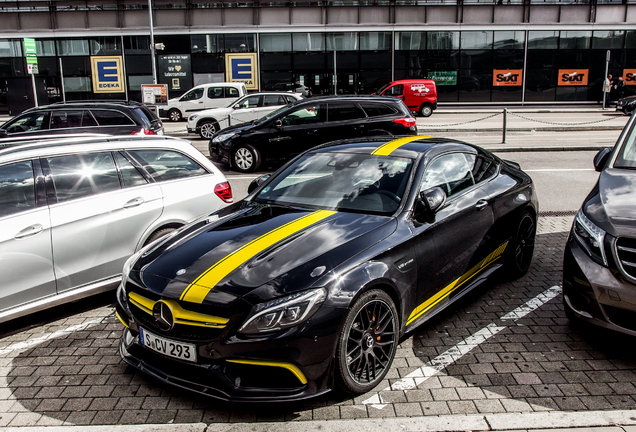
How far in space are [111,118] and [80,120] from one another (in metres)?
0.68

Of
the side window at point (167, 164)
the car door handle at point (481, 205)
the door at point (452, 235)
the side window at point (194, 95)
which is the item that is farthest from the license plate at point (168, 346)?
the side window at point (194, 95)

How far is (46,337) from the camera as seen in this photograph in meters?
4.71

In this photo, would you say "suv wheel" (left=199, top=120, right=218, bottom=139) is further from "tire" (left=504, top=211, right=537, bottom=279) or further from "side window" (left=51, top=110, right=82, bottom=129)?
"tire" (left=504, top=211, right=537, bottom=279)

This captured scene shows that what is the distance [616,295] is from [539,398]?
951mm

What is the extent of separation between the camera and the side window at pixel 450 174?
4.67 meters

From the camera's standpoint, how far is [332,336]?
3.36 m

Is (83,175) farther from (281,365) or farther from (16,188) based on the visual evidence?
(281,365)

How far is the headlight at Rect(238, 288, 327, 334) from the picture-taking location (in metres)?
3.26

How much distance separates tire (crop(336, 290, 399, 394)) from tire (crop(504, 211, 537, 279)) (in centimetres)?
226

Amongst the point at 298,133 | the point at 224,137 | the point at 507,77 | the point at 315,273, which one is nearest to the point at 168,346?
the point at 315,273

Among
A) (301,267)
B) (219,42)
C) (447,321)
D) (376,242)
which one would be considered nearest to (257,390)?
(301,267)

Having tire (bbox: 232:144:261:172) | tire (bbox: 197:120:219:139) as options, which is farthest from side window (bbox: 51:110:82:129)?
tire (bbox: 197:120:219:139)

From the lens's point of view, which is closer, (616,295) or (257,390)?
(257,390)

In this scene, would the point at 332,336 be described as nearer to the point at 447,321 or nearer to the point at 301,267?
the point at 301,267
